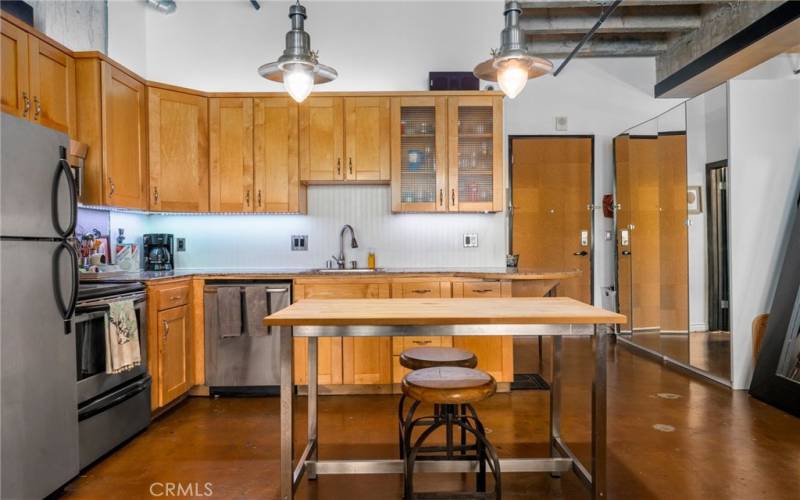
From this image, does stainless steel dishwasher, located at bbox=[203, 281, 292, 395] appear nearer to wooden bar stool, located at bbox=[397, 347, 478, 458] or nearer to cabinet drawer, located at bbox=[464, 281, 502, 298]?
cabinet drawer, located at bbox=[464, 281, 502, 298]

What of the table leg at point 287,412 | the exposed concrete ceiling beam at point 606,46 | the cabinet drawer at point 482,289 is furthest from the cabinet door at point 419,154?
the exposed concrete ceiling beam at point 606,46

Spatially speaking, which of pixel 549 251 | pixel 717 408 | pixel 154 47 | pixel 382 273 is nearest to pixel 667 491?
pixel 717 408

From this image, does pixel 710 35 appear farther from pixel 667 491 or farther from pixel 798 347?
pixel 667 491

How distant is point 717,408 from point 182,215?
4570mm

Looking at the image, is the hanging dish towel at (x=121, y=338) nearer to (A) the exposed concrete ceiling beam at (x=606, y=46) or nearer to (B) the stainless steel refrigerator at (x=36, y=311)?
(B) the stainless steel refrigerator at (x=36, y=311)

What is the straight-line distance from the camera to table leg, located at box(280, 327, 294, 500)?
6.16 ft

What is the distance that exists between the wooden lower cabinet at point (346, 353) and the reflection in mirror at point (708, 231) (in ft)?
8.85

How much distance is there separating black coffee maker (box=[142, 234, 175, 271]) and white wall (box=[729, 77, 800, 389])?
4.68 meters

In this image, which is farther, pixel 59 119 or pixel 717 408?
pixel 717 408

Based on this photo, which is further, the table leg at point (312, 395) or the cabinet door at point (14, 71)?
the cabinet door at point (14, 71)

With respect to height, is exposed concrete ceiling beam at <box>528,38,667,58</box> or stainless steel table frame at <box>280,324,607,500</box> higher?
exposed concrete ceiling beam at <box>528,38,667,58</box>

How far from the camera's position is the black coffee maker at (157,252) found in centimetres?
397

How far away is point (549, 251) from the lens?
582 centimetres

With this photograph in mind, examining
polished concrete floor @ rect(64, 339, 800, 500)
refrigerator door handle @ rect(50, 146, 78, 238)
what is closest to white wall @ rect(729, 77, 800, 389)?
polished concrete floor @ rect(64, 339, 800, 500)
